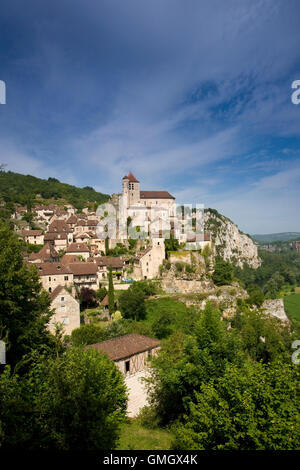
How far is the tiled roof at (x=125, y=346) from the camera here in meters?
18.9

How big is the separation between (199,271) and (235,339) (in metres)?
35.6

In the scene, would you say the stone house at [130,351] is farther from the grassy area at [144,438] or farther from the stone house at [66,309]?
the stone house at [66,309]

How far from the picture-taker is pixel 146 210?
6494 cm

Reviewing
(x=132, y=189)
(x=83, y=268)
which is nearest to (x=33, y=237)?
(x=83, y=268)

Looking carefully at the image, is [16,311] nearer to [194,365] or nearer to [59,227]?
[194,365]

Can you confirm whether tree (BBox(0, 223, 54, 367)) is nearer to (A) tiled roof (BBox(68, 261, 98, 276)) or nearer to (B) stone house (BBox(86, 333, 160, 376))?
(B) stone house (BBox(86, 333, 160, 376))

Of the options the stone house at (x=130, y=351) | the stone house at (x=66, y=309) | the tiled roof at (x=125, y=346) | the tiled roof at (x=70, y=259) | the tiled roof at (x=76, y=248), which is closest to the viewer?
the stone house at (x=130, y=351)

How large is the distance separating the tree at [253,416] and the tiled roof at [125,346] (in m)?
9.96

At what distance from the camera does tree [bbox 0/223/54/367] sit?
45.7 feet

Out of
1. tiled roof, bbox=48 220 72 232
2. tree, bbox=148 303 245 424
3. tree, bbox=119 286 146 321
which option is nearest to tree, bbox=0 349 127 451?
tree, bbox=148 303 245 424

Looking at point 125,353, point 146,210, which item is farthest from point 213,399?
point 146,210

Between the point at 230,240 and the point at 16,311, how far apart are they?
135 m

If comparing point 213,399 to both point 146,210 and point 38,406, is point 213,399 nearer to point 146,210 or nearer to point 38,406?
point 38,406

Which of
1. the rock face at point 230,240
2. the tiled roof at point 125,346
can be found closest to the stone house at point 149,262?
the tiled roof at point 125,346
